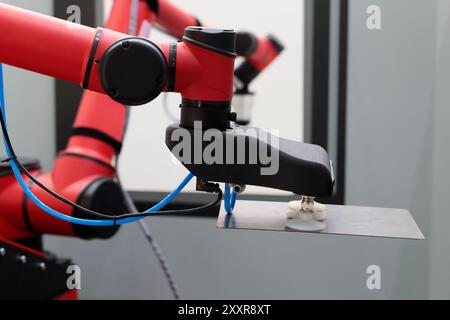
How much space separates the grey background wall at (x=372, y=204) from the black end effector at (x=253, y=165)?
0.86 m

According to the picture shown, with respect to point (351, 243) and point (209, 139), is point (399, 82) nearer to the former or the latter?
point (351, 243)

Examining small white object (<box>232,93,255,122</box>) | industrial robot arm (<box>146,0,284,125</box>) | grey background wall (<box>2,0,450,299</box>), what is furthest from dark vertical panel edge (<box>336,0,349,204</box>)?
small white object (<box>232,93,255,122</box>)

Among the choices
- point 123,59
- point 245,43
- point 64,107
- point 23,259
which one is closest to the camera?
point 123,59

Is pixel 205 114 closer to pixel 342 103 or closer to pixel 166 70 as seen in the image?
pixel 166 70

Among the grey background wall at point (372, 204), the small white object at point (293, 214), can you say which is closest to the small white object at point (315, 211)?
the small white object at point (293, 214)

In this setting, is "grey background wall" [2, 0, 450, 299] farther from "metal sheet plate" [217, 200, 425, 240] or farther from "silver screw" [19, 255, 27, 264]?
"metal sheet plate" [217, 200, 425, 240]

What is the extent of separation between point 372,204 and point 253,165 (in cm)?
99

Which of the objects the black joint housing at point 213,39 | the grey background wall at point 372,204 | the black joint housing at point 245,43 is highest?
the black joint housing at point 245,43

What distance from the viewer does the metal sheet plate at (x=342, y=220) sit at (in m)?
0.51

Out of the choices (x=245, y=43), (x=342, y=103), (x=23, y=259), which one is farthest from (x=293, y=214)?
(x=342, y=103)

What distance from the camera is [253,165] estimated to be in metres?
0.50

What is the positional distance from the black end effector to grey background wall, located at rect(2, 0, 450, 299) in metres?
0.86

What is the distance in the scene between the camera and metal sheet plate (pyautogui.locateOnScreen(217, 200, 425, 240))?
1.67ft

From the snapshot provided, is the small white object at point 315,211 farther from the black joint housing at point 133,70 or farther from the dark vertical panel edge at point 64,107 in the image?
the dark vertical panel edge at point 64,107
